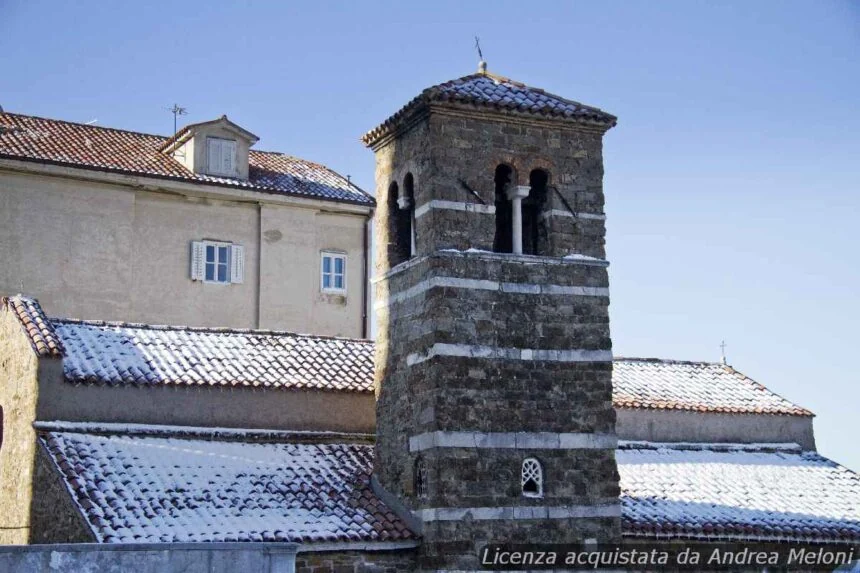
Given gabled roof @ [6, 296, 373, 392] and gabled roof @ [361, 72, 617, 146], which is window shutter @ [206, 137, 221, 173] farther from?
gabled roof @ [361, 72, 617, 146]

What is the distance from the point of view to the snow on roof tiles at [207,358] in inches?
842

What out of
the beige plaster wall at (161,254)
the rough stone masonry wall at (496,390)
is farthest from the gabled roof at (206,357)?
the beige plaster wall at (161,254)

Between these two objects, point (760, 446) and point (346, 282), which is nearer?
point (760, 446)

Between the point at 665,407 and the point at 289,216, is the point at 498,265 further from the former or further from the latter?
the point at 289,216

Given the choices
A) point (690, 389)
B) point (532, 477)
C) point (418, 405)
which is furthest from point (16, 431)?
point (690, 389)

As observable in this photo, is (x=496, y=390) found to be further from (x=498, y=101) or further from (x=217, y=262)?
(x=217, y=262)

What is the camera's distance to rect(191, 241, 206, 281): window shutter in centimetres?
3253

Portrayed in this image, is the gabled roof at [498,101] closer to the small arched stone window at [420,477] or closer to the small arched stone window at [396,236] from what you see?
the small arched stone window at [396,236]

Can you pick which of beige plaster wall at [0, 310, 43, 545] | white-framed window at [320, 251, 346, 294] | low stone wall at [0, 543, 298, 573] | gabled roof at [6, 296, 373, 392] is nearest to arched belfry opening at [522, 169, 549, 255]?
gabled roof at [6, 296, 373, 392]

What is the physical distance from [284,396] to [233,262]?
11.5 m

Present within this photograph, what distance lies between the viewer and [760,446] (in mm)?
26938

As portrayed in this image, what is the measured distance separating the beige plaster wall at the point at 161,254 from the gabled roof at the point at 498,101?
1152cm

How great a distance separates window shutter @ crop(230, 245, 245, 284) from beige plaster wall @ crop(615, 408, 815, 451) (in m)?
12.0

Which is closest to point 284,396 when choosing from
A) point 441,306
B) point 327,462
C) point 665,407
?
point 327,462
